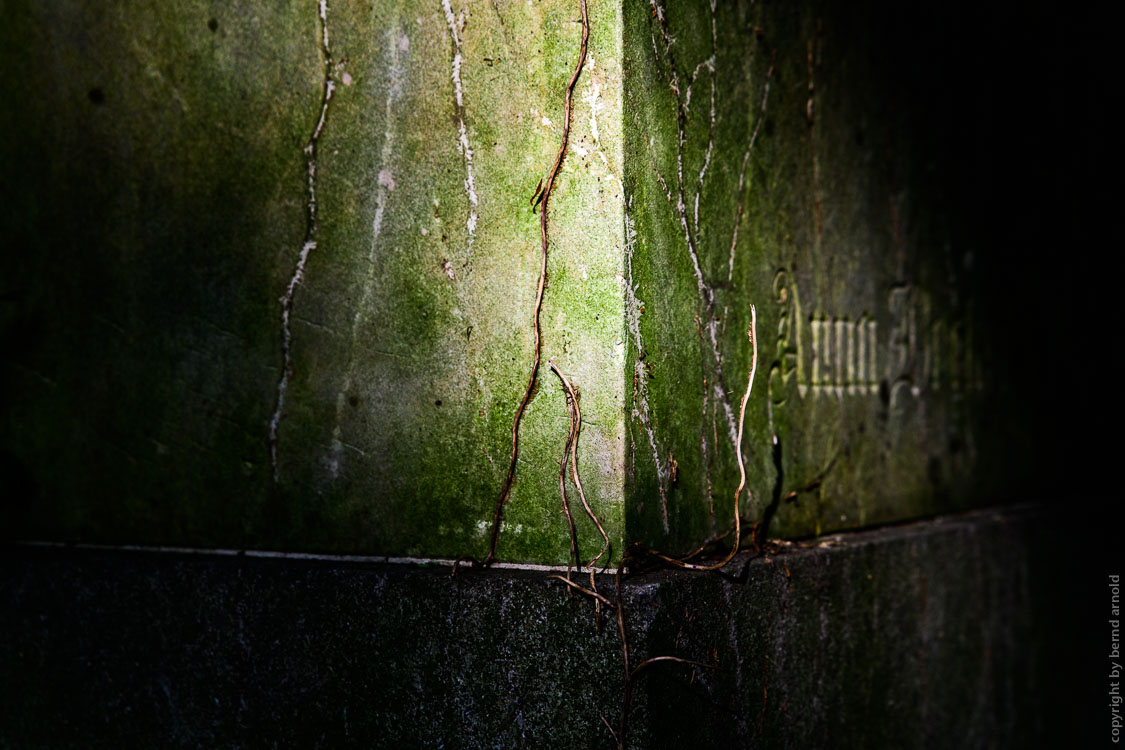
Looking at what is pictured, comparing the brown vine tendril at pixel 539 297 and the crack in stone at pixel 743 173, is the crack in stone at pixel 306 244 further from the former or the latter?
the crack in stone at pixel 743 173

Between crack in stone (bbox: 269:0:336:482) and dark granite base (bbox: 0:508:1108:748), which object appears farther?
crack in stone (bbox: 269:0:336:482)

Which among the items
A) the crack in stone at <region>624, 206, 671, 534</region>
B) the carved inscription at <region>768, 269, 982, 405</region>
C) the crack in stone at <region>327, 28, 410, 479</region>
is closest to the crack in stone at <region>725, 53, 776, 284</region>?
the carved inscription at <region>768, 269, 982, 405</region>

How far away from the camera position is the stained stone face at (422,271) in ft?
4.69

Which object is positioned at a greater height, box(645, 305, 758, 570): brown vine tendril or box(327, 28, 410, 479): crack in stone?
box(327, 28, 410, 479): crack in stone

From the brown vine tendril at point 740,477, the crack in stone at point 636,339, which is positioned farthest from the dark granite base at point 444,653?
the crack in stone at point 636,339

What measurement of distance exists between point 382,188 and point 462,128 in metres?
0.17

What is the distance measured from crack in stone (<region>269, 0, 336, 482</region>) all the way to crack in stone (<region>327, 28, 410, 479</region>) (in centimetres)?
11

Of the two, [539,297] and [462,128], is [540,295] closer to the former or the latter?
[539,297]

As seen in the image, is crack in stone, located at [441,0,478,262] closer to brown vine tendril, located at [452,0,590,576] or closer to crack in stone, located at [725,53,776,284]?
brown vine tendril, located at [452,0,590,576]

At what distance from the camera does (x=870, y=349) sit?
6.90 ft

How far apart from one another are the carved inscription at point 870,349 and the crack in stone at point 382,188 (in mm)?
744

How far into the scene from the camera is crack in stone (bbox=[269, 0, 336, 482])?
5.22ft

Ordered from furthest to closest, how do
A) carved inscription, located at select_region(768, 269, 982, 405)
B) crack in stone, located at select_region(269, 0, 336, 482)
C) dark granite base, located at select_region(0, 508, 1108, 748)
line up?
carved inscription, located at select_region(768, 269, 982, 405), crack in stone, located at select_region(269, 0, 336, 482), dark granite base, located at select_region(0, 508, 1108, 748)

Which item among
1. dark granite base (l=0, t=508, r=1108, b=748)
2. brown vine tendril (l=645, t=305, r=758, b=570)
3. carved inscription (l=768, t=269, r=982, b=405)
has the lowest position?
dark granite base (l=0, t=508, r=1108, b=748)
